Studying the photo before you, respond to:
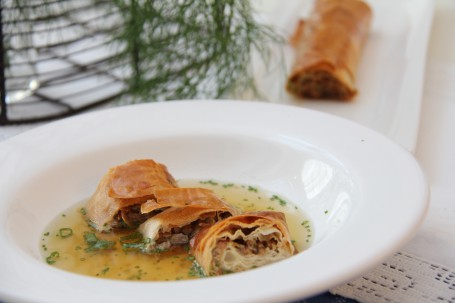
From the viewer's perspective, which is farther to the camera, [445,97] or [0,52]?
[445,97]

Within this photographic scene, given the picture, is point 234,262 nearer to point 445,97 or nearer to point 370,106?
point 370,106

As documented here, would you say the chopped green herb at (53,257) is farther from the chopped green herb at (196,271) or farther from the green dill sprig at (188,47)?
the green dill sprig at (188,47)

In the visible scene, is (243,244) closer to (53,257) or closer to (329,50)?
(53,257)

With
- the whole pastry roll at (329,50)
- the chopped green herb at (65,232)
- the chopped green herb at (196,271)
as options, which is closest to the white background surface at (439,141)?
the whole pastry roll at (329,50)

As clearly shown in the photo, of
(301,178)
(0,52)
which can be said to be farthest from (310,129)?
(0,52)

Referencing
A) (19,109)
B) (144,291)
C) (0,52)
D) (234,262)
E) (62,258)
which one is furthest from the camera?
(19,109)

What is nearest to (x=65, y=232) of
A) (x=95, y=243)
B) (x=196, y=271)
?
(x=95, y=243)
